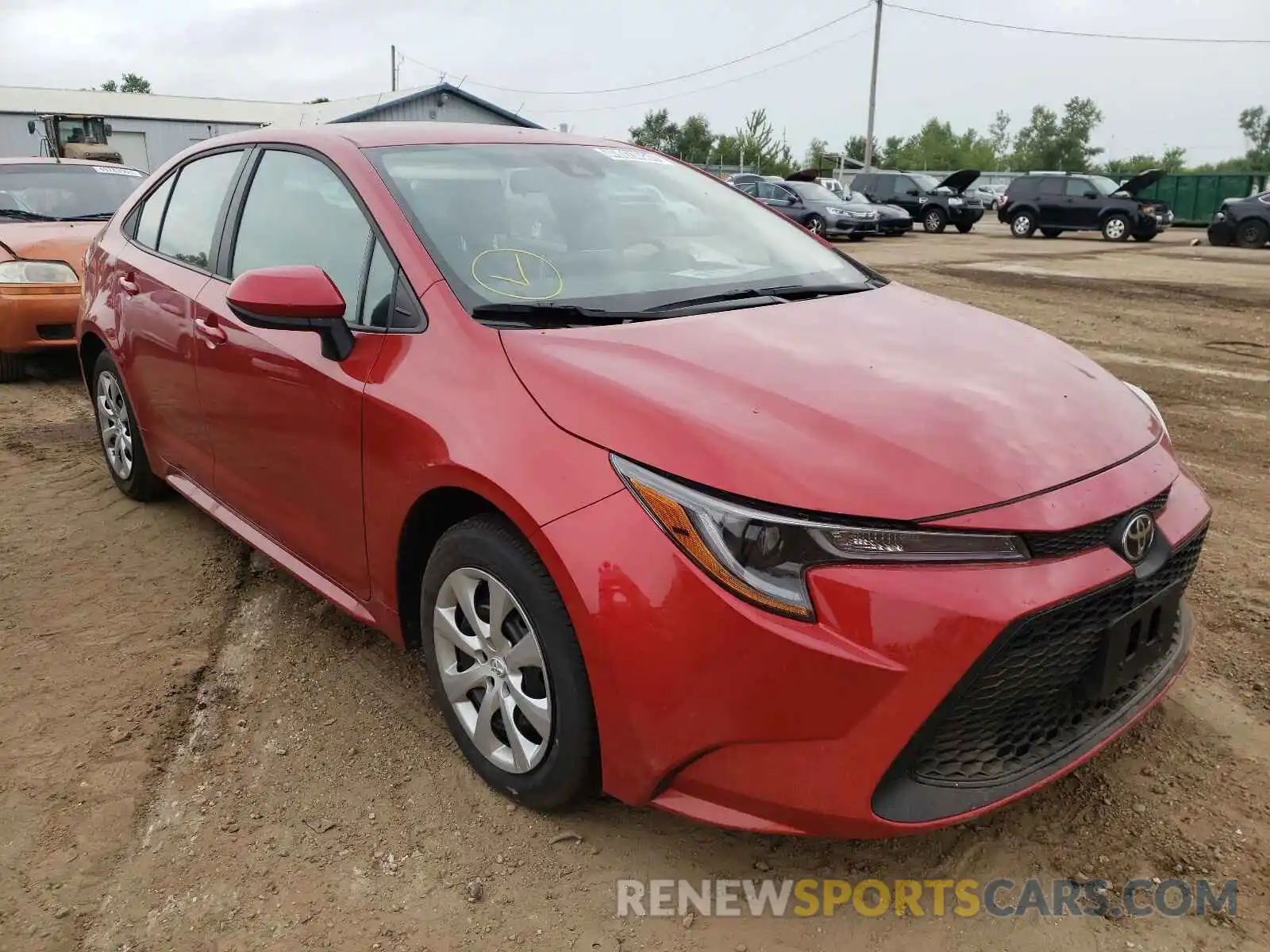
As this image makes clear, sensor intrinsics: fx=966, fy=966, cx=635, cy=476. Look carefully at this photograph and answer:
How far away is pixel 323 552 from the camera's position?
9.30 ft

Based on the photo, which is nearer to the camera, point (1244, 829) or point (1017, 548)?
point (1017, 548)

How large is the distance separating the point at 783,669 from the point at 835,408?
566 mm

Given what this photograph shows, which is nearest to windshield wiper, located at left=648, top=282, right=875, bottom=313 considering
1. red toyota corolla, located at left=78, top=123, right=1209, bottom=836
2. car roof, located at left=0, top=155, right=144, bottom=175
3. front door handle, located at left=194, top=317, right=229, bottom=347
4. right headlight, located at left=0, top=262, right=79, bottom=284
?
red toyota corolla, located at left=78, top=123, right=1209, bottom=836

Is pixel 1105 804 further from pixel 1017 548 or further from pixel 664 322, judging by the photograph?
pixel 664 322

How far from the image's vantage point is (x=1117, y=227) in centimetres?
2239

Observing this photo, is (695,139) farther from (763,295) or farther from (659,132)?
(763,295)

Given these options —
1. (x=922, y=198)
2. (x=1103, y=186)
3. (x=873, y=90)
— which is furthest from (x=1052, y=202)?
(x=873, y=90)

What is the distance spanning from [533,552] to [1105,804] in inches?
59.4

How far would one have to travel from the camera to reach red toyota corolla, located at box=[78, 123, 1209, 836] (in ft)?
5.82

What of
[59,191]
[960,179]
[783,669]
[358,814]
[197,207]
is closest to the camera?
[783,669]

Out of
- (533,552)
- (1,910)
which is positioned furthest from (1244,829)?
(1,910)

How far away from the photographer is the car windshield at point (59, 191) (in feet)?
24.3

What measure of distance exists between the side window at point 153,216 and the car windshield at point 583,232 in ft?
5.22

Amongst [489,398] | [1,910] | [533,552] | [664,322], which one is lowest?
[1,910]
